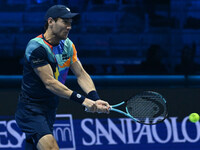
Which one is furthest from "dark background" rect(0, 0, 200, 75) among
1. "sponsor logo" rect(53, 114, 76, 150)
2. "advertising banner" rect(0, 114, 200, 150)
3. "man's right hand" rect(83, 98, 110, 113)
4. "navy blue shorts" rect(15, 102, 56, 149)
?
"man's right hand" rect(83, 98, 110, 113)

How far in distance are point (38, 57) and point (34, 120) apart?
0.58 metres

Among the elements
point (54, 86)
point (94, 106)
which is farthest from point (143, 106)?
point (54, 86)

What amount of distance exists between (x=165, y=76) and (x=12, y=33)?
7.62ft

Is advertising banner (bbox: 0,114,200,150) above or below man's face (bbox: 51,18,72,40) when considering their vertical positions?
below

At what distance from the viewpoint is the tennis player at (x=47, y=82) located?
3898 millimetres

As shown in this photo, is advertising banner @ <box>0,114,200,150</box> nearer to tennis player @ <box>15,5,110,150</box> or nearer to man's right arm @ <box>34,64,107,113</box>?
tennis player @ <box>15,5,110,150</box>

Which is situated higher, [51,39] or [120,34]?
[51,39]

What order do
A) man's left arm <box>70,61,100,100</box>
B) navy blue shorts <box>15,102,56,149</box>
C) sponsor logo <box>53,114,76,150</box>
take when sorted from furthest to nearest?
sponsor logo <box>53,114,76,150</box>, man's left arm <box>70,61,100,100</box>, navy blue shorts <box>15,102,56,149</box>

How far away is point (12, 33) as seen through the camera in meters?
6.72

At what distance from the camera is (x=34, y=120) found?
406cm

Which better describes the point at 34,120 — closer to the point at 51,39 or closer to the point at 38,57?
the point at 38,57

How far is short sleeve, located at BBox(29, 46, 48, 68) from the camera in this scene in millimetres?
3891

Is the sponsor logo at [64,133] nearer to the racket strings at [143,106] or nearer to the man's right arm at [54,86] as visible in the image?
the racket strings at [143,106]

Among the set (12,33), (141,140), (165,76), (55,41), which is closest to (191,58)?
(165,76)
